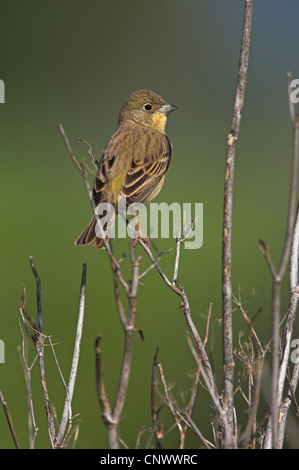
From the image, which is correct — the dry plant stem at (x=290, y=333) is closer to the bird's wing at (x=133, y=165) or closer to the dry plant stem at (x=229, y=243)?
the dry plant stem at (x=229, y=243)

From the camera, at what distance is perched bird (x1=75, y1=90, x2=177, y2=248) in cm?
462

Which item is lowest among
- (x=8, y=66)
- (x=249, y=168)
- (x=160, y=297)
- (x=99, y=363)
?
(x=160, y=297)

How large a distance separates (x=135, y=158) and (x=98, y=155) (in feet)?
15.5

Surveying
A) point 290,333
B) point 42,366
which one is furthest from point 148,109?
Result: point 42,366

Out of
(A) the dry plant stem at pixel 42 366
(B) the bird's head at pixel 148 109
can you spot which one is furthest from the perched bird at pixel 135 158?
(A) the dry plant stem at pixel 42 366

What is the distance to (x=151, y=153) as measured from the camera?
5.03 m

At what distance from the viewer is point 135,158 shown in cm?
490

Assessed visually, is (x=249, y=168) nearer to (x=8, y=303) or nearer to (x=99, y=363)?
(x=8, y=303)

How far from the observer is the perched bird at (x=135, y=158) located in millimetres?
4617

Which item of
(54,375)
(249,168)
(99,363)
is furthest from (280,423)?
(249,168)

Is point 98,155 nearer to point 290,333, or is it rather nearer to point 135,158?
point 135,158

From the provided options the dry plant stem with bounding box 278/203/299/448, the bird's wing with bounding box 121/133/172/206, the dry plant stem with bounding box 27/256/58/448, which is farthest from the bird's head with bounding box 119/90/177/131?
the dry plant stem with bounding box 27/256/58/448

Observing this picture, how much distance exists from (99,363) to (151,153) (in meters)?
3.14

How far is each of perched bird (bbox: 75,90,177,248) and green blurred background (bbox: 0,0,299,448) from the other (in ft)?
3.86
